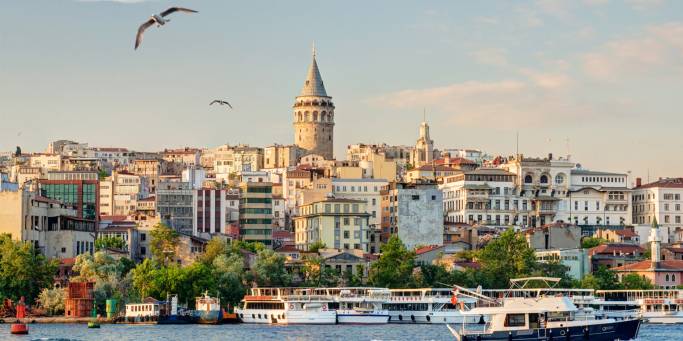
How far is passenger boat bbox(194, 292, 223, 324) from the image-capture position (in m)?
93.2

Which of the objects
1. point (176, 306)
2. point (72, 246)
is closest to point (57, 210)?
point (72, 246)

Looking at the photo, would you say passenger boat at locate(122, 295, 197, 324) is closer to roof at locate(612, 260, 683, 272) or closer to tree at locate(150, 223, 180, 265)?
tree at locate(150, 223, 180, 265)

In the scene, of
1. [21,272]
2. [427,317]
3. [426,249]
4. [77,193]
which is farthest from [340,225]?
[21,272]

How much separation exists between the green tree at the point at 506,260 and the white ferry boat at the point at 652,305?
24.6ft

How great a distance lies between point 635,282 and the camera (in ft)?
373

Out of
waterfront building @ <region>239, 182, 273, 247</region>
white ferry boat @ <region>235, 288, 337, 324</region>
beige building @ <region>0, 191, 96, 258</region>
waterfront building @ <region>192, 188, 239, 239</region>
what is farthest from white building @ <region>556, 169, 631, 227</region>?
white ferry boat @ <region>235, 288, 337, 324</region>

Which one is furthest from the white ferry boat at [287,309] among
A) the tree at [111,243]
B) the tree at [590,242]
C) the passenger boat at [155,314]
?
the tree at [590,242]

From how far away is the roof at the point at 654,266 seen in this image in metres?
118

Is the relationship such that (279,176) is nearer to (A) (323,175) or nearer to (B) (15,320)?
(A) (323,175)

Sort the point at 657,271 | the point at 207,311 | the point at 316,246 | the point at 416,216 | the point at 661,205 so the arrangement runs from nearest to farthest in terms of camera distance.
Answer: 1. the point at 207,311
2. the point at 657,271
3. the point at 316,246
4. the point at 416,216
5. the point at 661,205

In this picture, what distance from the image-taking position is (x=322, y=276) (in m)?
108

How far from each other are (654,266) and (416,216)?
2583cm

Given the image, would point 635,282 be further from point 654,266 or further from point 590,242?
point 590,242

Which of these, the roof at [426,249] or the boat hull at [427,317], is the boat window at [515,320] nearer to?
the boat hull at [427,317]
